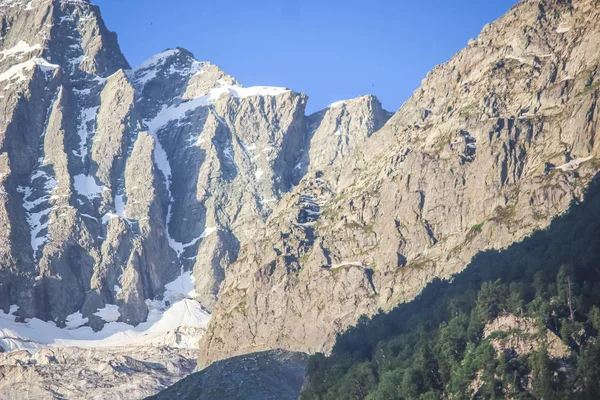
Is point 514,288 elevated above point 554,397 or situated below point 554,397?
above

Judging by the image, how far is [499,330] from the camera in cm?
17762

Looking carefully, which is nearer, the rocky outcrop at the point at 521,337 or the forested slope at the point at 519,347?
the forested slope at the point at 519,347

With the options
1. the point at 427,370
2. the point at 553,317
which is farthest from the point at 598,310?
the point at 427,370

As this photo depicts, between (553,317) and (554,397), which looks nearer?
(554,397)

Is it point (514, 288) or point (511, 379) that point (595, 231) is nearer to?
point (514, 288)

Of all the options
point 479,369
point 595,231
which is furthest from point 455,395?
point 595,231

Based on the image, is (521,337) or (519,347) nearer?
(519,347)

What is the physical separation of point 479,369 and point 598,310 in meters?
19.7

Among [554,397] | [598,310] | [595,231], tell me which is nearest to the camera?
[554,397]

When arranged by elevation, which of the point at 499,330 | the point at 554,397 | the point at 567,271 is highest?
Answer: the point at 567,271

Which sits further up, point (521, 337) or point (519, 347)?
→ point (521, 337)

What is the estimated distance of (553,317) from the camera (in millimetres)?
174125

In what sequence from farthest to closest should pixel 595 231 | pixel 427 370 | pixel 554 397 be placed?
1. pixel 595 231
2. pixel 427 370
3. pixel 554 397

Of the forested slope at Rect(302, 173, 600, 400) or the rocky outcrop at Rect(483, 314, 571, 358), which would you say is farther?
the rocky outcrop at Rect(483, 314, 571, 358)
